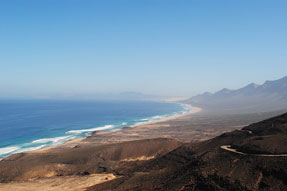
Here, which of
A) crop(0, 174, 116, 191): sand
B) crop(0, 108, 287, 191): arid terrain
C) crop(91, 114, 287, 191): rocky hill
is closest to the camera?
crop(91, 114, 287, 191): rocky hill

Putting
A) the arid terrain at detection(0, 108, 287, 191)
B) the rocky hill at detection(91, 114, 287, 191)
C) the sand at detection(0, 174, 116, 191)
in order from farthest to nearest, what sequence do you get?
the sand at detection(0, 174, 116, 191)
the arid terrain at detection(0, 108, 287, 191)
the rocky hill at detection(91, 114, 287, 191)

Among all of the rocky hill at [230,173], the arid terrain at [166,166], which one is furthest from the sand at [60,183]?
the rocky hill at [230,173]

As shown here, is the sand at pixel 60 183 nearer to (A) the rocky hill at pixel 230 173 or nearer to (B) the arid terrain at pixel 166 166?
(B) the arid terrain at pixel 166 166

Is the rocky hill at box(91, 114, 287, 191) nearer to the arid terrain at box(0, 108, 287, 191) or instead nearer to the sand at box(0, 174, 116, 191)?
the arid terrain at box(0, 108, 287, 191)

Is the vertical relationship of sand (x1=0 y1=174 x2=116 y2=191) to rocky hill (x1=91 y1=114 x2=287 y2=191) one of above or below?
below

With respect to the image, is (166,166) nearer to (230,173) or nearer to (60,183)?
(230,173)

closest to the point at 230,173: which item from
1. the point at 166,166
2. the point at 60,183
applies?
the point at 166,166

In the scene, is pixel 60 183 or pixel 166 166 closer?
pixel 60 183

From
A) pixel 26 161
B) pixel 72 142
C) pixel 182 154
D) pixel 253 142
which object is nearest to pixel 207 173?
pixel 253 142

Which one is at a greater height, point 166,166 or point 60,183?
point 166,166

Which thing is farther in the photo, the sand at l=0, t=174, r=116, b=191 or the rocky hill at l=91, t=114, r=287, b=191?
the sand at l=0, t=174, r=116, b=191

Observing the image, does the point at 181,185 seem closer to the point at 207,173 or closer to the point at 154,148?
the point at 207,173

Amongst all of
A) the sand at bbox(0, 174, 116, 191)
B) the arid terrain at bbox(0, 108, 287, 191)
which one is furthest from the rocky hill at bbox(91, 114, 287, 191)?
the sand at bbox(0, 174, 116, 191)
